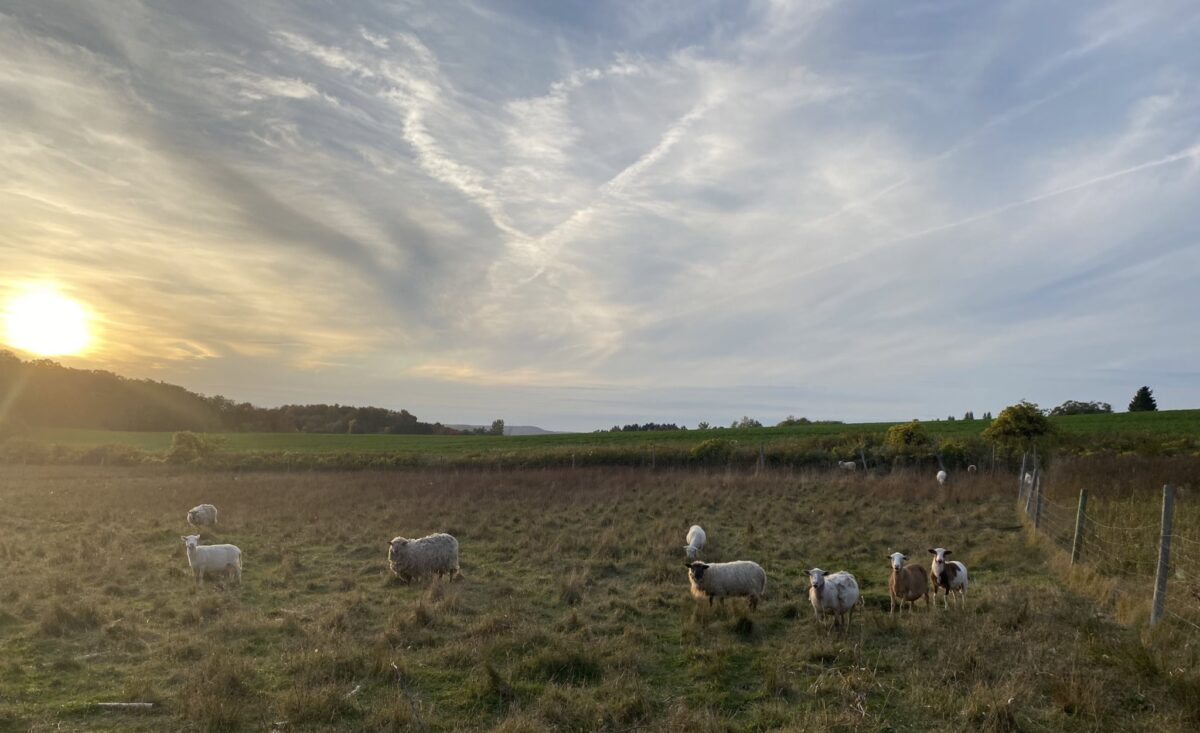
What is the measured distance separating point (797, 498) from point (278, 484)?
2375cm

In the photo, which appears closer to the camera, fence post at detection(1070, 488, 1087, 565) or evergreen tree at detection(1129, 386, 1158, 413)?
fence post at detection(1070, 488, 1087, 565)

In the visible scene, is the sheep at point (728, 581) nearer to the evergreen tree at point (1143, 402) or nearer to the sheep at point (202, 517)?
the sheep at point (202, 517)

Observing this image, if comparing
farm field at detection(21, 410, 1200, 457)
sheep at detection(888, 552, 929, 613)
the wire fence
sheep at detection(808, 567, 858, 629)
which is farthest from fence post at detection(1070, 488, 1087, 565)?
farm field at detection(21, 410, 1200, 457)

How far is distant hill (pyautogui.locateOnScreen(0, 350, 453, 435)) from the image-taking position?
255 feet

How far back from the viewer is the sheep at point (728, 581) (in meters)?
11.0

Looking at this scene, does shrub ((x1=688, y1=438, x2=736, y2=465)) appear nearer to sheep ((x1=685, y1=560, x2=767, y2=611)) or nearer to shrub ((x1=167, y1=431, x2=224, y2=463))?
sheep ((x1=685, y1=560, x2=767, y2=611))

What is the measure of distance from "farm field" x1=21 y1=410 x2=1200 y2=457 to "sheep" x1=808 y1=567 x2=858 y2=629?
33.0 meters

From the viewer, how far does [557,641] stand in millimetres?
8844

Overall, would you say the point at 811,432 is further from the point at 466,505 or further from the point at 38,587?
the point at 38,587

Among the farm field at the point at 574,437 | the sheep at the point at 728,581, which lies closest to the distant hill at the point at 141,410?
the farm field at the point at 574,437

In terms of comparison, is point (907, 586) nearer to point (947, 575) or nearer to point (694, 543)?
point (947, 575)

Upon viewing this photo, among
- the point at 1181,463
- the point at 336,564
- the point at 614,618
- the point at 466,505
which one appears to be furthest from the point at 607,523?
the point at 1181,463

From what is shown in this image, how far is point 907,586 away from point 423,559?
29.5 feet

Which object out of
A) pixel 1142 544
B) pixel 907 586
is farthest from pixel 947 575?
pixel 1142 544
